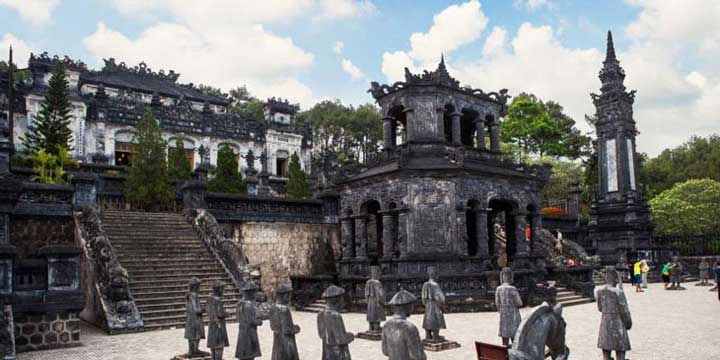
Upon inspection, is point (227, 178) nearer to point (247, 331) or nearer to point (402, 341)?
point (247, 331)

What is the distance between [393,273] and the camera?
1880cm

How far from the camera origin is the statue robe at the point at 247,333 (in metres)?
8.98

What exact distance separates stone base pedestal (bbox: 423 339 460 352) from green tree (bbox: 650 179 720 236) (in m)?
29.0

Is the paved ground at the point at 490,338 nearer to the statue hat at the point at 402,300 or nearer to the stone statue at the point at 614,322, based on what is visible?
the stone statue at the point at 614,322

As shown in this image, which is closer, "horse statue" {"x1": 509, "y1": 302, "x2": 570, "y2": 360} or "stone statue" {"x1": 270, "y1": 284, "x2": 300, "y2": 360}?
"horse statue" {"x1": 509, "y1": 302, "x2": 570, "y2": 360}

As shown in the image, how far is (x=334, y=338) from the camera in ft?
24.7

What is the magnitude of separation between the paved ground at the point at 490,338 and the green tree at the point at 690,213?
19678 mm

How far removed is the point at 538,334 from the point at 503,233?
68.1ft

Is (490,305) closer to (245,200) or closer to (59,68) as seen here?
(245,200)

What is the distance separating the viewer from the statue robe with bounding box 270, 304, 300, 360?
26.9 ft

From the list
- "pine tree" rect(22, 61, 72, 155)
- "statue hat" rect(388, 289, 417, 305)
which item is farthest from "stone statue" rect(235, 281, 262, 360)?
"pine tree" rect(22, 61, 72, 155)

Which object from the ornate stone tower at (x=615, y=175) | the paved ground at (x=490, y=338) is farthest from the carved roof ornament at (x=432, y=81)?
the ornate stone tower at (x=615, y=175)

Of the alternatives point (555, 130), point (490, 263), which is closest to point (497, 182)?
point (490, 263)

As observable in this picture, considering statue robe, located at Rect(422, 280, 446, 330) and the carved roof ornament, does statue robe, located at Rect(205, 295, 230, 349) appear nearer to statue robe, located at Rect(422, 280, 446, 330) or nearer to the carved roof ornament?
statue robe, located at Rect(422, 280, 446, 330)
